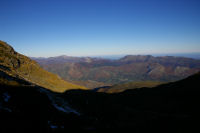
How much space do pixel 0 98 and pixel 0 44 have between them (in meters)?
115

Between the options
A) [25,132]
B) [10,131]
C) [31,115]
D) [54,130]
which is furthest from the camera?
[31,115]

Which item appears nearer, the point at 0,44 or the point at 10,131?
the point at 10,131

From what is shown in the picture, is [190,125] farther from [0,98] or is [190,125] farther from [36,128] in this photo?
[0,98]

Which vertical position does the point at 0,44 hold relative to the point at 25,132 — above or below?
above

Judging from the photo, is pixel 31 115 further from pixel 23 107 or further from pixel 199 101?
pixel 199 101

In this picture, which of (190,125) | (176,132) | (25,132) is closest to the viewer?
(25,132)

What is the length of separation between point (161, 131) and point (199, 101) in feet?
161

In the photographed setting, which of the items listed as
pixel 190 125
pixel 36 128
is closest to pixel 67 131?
pixel 36 128

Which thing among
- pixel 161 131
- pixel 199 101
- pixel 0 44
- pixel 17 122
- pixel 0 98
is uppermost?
pixel 0 44

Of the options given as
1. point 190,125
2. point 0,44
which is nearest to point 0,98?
point 190,125

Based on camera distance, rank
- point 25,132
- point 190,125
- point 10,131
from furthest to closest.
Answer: point 190,125, point 25,132, point 10,131

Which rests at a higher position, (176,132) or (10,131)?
(10,131)

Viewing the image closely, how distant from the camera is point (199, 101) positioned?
60062 millimetres

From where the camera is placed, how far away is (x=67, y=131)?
21094 millimetres
